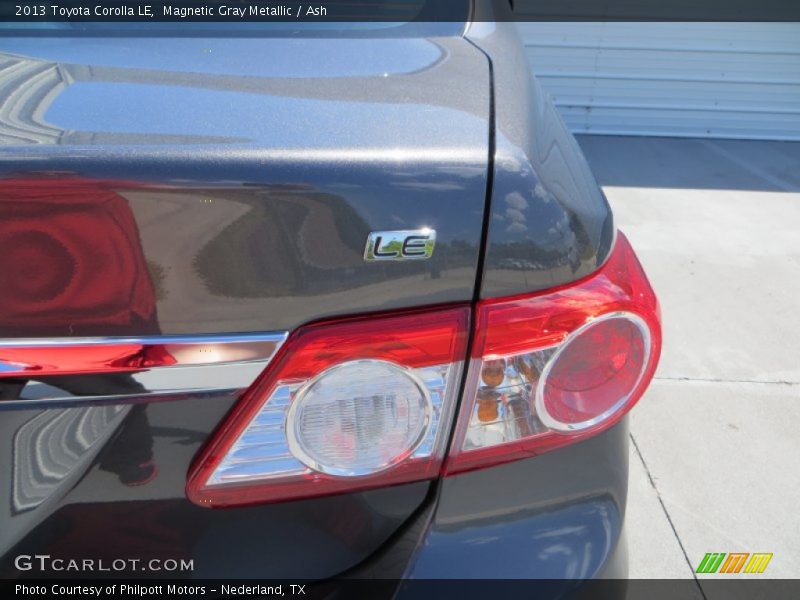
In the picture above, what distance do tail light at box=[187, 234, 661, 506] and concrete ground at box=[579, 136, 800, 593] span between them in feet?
5.24

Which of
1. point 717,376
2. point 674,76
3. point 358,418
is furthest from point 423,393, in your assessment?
point 674,76

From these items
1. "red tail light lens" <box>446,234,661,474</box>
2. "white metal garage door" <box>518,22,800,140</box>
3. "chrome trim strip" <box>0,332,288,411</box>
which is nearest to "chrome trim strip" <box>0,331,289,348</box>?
"chrome trim strip" <box>0,332,288,411</box>

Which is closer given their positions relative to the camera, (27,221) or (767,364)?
(27,221)

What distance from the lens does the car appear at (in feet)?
2.91

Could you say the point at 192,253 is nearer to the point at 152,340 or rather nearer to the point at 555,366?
the point at 152,340

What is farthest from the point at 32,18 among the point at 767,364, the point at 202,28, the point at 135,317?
the point at 767,364

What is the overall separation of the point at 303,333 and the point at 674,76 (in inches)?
309

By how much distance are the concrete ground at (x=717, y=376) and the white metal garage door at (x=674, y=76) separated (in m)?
1.65

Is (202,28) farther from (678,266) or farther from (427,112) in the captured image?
(678,266)

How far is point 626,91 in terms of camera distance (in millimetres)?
7824

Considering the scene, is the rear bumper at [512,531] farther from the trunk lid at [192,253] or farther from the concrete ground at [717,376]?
the concrete ground at [717,376]

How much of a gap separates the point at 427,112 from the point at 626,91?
7441 millimetres

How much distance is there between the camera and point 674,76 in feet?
25.5

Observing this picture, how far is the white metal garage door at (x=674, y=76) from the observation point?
7691mm
